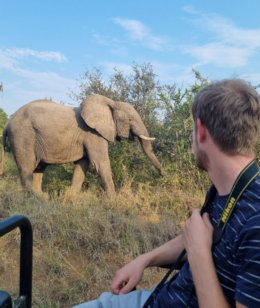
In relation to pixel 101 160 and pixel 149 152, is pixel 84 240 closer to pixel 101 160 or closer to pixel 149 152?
pixel 101 160

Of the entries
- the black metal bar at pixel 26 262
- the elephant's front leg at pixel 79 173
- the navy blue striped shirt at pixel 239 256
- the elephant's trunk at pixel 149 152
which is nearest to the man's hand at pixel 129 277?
the navy blue striped shirt at pixel 239 256

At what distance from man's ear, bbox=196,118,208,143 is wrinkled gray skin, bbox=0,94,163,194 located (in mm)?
5155

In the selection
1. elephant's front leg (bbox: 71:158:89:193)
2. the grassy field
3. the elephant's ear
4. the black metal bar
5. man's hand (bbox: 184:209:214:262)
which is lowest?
the grassy field

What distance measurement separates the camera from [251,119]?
1118 millimetres

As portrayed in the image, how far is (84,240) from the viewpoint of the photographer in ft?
11.8

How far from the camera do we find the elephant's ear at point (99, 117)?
6.36 meters

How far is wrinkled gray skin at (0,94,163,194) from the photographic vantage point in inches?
252

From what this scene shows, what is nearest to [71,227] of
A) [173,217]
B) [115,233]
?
[115,233]

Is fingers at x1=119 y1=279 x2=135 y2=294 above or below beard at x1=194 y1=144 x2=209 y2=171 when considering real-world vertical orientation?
below

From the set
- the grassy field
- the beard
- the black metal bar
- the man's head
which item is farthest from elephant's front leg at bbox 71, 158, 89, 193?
the man's head

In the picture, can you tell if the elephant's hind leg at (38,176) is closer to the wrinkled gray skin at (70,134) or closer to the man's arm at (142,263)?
the wrinkled gray skin at (70,134)

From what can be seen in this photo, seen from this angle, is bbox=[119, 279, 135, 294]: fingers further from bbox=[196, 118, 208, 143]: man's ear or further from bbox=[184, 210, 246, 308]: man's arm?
bbox=[196, 118, 208, 143]: man's ear

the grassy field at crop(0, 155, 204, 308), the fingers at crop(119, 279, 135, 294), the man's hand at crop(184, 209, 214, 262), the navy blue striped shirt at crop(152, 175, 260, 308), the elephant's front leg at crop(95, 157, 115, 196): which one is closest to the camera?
the navy blue striped shirt at crop(152, 175, 260, 308)

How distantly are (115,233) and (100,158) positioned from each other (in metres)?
2.80
